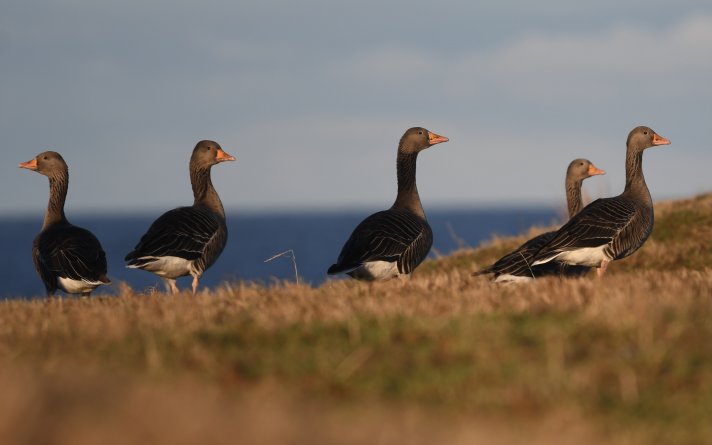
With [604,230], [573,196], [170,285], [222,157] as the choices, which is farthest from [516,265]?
[222,157]

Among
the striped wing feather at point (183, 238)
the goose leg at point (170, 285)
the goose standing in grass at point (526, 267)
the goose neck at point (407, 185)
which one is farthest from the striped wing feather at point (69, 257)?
the goose standing in grass at point (526, 267)

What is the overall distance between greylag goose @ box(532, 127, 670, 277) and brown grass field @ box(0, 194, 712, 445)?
409cm

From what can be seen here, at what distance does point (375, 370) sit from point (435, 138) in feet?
36.8

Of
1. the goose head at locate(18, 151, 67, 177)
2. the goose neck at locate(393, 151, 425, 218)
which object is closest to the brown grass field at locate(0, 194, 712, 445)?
the goose neck at locate(393, 151, 425, 218)

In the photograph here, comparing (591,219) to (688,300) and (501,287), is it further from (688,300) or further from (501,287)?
(688,300)

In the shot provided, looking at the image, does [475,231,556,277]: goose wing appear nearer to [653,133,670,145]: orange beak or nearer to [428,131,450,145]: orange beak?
[428,131,450,145]: orange beak

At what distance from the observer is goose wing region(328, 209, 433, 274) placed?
1483 centimetres

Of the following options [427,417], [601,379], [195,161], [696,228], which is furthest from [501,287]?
[696,228]

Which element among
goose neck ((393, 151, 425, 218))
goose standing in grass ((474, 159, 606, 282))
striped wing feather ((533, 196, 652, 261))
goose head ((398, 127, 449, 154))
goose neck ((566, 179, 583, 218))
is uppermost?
goose head ((398, 127, 449, 154))

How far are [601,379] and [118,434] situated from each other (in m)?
3.68

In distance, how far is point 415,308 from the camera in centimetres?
920

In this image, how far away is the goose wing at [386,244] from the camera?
14828 millimetres

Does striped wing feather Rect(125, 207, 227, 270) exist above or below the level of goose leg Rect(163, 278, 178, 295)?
above

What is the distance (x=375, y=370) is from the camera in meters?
7.41
